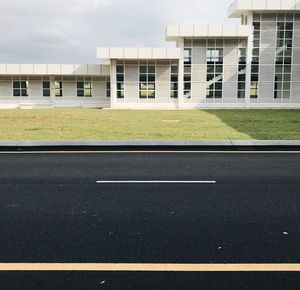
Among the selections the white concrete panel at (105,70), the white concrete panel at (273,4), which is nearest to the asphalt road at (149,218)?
the white concrete panel at (273,4)

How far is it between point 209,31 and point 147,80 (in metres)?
8.45

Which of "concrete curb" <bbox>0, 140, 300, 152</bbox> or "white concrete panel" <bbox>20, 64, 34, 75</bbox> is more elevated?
"white concrete panel" <bbox>20, 64, 34, 75</bbox>

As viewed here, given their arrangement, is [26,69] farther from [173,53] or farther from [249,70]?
[249,70]

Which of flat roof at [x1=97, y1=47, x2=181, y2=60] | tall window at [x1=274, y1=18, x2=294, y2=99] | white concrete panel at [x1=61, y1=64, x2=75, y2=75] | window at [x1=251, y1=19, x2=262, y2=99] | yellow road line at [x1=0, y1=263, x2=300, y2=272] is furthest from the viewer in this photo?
white concrete panel at [x1=61, y1=64, x2=75, y2=75]

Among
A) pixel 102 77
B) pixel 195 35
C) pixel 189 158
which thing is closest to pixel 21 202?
pixel 189 158

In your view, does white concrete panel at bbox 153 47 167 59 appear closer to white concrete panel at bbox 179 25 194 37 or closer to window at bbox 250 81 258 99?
white concrete panel at bbox 179 25 194 37

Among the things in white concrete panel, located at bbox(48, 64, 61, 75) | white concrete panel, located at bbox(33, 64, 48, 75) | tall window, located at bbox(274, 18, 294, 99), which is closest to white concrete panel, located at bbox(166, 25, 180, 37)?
tall window, located at bbox(274, 18, 294, 99)

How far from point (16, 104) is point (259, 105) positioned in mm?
29166

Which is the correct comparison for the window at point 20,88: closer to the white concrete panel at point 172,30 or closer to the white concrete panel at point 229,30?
the white concrete panel at point 172,30

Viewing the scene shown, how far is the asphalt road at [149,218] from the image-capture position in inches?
162

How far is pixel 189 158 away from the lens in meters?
10.8

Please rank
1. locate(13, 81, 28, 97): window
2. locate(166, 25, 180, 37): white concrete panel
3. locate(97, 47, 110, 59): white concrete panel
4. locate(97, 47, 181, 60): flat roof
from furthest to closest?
locate(13, 81, 28, 97): window
locate(97, 47, 181, 60): flat roof
locate(166, 25, 180, 37): white concrete panel
locate(97, 47, 110, 59): white concrete panel

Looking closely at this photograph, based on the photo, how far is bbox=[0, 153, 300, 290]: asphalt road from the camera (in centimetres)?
411

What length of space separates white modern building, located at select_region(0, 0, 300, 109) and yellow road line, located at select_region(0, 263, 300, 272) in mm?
40469
